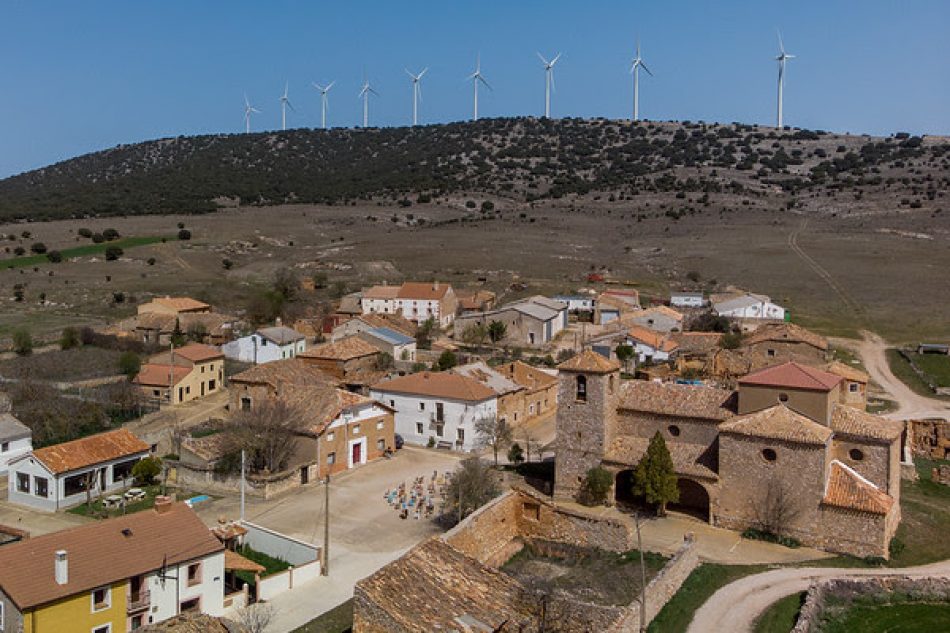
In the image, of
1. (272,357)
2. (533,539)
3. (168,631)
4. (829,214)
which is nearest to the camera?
(168,631)

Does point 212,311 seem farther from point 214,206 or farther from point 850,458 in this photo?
point 214,206

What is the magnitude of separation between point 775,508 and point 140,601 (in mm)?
21047

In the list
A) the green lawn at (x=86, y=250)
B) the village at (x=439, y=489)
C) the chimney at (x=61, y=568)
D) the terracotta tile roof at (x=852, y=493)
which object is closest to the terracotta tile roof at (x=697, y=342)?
the village at (x=439, y=489)

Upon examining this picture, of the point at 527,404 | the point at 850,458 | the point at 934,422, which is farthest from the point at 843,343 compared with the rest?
the point at 850,458

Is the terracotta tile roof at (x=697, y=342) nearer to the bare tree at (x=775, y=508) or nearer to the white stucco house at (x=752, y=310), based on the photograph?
the white stucco house at (x=752, y=310)

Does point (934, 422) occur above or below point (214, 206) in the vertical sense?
below

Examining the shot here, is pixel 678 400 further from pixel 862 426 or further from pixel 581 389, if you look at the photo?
pixel 862 426

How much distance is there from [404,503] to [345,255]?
3286 inches

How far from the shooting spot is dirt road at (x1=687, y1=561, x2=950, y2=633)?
930 inches

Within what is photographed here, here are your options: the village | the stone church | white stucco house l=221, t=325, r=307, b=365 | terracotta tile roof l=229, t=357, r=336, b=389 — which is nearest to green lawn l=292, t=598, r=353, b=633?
the village

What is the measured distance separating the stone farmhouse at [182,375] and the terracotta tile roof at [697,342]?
3355 centimetres

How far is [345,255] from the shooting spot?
115250 millimetres

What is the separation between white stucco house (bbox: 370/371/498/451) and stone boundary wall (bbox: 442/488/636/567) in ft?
45.6

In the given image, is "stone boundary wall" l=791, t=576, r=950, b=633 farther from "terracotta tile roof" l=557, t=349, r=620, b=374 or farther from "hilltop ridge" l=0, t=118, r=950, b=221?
"hilltop ridge" l=0, t=118, r=950, b=221
